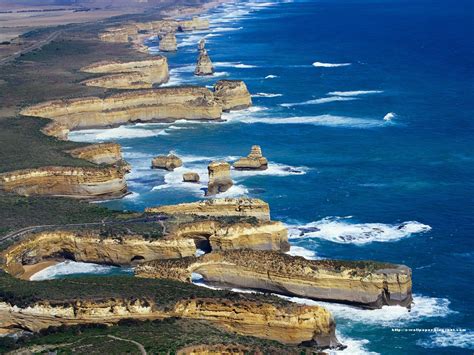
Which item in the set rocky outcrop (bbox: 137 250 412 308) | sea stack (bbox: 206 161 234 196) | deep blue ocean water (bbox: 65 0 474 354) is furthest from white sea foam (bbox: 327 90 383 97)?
rocky outcrop (bbox: 137 250 412 308)

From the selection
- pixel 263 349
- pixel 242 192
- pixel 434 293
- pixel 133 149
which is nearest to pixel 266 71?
pixel 133 149

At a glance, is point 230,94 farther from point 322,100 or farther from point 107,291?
point 107,291

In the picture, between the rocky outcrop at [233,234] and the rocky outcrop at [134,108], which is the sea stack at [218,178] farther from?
the rocky outcrop at [134,108]

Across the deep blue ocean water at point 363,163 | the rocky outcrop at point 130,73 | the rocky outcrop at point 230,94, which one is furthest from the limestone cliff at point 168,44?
the rocky outcrop at point 230,94

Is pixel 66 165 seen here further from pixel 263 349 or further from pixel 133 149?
pixel 263 349

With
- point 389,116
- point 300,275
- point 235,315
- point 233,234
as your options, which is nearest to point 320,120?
point 389,116

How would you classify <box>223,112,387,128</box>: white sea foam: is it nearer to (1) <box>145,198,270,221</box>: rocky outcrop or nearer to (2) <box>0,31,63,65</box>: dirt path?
(1) <box>145,198,270,221</box>: rocky outcrop

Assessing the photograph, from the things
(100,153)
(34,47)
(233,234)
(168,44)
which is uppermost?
(233,234)
